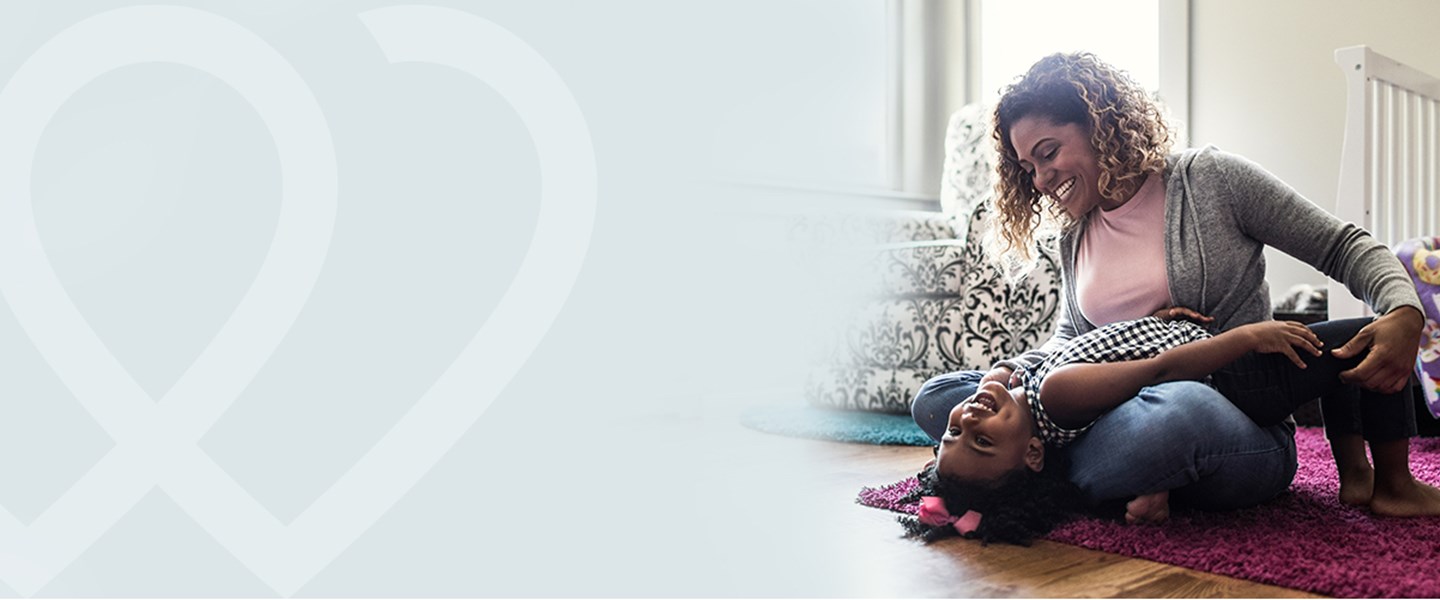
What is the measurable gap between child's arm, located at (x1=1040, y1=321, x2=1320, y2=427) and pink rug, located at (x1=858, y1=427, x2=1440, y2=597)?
0.13m

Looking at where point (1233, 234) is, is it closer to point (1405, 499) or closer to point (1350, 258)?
point (1350, 258)

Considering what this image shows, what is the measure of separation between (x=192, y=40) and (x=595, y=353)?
1113 millimetres

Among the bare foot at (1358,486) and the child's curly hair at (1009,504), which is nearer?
the child's curly hair at (1009,504)

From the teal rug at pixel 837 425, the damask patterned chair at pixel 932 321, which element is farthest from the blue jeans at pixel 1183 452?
the damask patterned chair at pixel 932 321

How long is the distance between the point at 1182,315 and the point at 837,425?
99cm

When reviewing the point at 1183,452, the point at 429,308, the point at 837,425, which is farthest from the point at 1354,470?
the point at 429,308

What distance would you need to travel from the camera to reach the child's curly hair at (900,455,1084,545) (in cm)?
112

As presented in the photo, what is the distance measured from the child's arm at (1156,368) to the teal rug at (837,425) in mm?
688

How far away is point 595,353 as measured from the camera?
2283 millimetres

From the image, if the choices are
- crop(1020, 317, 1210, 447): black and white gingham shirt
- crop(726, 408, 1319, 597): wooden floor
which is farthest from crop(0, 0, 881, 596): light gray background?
crop(1020, 317, 1210, 447): black and white gingham shirt

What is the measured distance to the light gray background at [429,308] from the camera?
3.72 ft

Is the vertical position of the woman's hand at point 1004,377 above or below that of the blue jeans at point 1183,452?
above

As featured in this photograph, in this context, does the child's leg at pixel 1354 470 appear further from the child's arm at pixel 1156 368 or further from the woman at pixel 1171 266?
the child's arm at pixel 1156 368

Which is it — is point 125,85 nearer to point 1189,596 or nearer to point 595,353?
point 595,353
